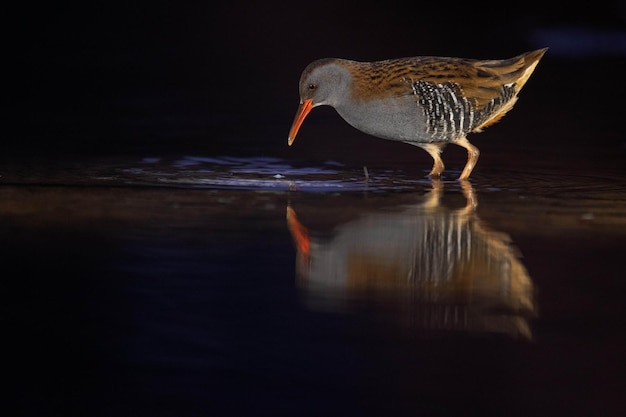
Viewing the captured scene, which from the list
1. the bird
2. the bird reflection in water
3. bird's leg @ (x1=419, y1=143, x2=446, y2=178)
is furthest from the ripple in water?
the bird reflection in water

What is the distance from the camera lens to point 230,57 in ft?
45.0

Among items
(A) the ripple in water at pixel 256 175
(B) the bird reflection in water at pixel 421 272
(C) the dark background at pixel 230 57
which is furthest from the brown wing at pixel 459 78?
(B) the bird reflection in water at pixel 421 272

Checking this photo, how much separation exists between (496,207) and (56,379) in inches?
138

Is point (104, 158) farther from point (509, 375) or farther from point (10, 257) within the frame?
point (509, 375)

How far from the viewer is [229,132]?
33.2 ft

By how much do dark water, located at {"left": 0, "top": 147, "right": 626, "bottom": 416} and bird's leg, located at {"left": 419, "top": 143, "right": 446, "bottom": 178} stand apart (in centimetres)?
54

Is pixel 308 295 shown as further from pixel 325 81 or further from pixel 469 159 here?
pixel 325 81

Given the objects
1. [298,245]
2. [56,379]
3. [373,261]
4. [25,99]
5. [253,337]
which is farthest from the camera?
[25,99]

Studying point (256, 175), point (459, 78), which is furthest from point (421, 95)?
point (256, 175)

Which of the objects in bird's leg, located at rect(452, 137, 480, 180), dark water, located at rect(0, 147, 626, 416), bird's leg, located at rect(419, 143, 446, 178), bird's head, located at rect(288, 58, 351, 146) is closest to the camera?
dark water, located at rect(0, 147, 626, 416)

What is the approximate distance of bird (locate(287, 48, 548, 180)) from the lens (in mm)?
8609

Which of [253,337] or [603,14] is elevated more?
[603,14]

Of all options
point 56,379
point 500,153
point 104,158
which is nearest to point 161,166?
point 104,158

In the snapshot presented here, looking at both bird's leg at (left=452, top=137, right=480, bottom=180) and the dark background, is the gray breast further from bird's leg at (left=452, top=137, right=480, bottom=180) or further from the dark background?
the dark background
